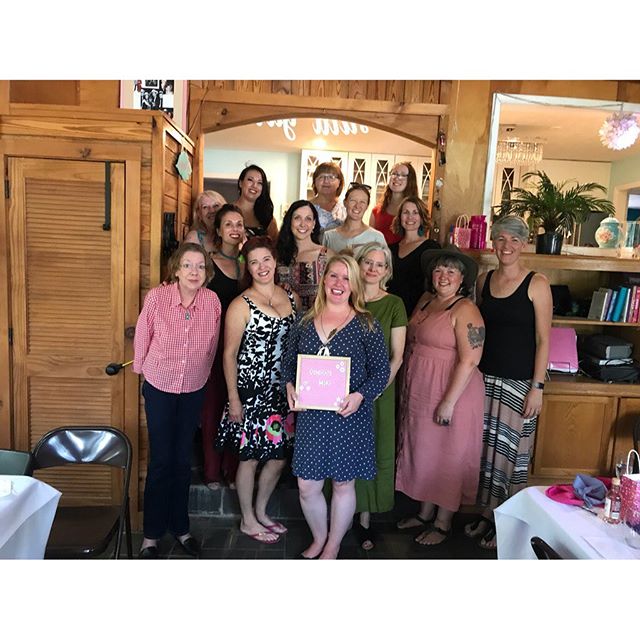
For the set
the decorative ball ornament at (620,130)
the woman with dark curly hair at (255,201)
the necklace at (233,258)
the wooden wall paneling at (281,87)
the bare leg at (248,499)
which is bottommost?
the bare leg at (248,499)

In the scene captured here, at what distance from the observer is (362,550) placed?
297cm

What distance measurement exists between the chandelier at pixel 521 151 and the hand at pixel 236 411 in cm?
394

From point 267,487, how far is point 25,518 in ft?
4.55

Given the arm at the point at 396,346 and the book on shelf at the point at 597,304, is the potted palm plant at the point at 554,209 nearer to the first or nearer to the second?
the book on shelf at the point at 597,304

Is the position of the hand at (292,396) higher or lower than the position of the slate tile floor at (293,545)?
higher

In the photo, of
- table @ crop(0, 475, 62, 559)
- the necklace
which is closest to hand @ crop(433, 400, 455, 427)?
the necklace

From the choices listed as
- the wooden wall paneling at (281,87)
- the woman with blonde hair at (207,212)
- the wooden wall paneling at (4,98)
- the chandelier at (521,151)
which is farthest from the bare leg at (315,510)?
the chandelier at (521,151)

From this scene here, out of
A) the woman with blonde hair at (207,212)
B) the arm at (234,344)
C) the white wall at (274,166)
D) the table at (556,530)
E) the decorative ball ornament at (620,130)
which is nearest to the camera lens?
the table at (556,530)

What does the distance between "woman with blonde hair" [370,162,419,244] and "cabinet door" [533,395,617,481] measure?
61.6 inches

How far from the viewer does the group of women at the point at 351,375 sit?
2.55 meters

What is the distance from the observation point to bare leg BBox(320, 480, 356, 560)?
2621 millimetres

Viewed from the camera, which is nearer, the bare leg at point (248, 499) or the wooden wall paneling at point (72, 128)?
the wooden wall paneling at point (72, 128)

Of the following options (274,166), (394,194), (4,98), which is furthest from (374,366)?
(274,166)
